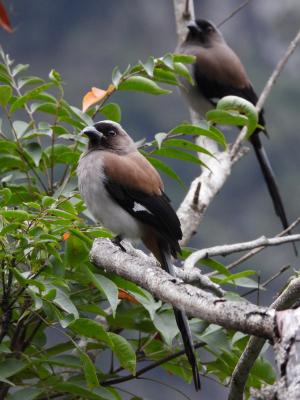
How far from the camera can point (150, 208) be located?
3.04 metres

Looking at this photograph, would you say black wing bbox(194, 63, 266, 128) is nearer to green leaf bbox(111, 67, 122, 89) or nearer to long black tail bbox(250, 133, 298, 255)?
long black tail bbox(250, 133, 298, 255)

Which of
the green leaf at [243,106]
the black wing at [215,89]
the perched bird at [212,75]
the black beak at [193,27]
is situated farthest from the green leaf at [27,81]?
the black wing at [215,89]

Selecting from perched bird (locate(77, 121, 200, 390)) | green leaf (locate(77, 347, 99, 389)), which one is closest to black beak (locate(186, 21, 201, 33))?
perched bird (locate(77, 121, 200, 390))

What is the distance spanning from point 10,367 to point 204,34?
3690 mm

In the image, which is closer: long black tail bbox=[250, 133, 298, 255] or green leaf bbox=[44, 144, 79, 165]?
green leaf bbox=[44, 144, 79, 165]

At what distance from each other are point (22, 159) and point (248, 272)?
76cm

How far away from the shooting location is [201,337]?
244cm

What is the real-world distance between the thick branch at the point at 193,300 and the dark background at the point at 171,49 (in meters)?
12.9

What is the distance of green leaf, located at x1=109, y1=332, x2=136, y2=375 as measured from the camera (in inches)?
90.4

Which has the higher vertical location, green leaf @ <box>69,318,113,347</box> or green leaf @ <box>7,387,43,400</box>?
green leaf @ <box>69,318,113,347</box>

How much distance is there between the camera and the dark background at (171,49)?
16.8 meters

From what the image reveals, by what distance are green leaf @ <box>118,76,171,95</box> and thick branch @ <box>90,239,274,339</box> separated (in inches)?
23.9

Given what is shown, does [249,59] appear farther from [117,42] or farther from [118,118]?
[118,118]

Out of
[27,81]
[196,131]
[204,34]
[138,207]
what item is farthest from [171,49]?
[196,131]
